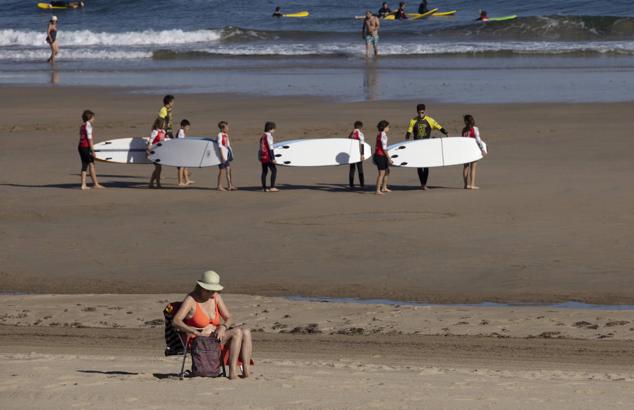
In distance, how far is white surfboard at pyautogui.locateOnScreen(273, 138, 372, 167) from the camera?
61.2 feet

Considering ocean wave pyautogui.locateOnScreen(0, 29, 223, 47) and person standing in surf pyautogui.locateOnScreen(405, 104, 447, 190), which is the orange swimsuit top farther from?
ocean wave pyautogui.locateOnScreen(0, 29, 223, 47)

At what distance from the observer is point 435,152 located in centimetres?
1848

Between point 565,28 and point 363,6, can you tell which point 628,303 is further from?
point 363,6

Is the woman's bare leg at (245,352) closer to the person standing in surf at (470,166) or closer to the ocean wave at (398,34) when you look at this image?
the person standing in surf at (470,166)

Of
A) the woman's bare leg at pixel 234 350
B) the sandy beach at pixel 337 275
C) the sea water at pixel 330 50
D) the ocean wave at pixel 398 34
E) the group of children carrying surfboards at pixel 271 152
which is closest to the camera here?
the sandy beach at pixel 337 275

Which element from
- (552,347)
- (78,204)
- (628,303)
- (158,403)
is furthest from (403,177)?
(158,403)

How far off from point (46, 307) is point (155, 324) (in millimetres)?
1329

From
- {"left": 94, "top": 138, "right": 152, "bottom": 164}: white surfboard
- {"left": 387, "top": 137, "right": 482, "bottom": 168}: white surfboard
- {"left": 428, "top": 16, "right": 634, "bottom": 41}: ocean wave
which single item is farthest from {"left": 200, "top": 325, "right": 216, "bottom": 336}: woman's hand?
{"left": 428, "top": 16, "right": 634, "bottom": 41}: ocean wave

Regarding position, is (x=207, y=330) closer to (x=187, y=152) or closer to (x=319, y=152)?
(x=187, y=152)

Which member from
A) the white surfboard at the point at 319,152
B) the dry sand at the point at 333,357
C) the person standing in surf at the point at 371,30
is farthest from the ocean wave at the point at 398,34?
the dry sand at the point at 333,357

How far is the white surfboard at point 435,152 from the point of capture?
716 inches

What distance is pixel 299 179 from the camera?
63.6 feet

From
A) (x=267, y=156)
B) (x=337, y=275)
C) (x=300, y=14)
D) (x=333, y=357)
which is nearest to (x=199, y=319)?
(x=333, y=357)

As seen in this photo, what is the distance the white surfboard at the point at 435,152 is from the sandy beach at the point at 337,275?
43 centimetres
